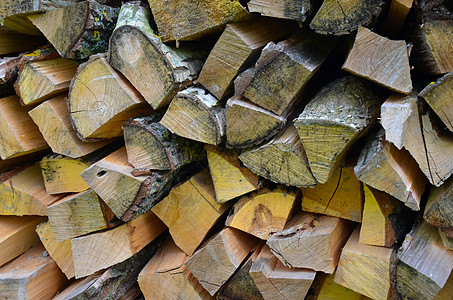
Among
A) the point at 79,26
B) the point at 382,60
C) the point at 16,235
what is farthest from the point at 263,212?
the point at 16,235

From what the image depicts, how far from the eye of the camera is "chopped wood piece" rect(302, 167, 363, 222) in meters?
1.46

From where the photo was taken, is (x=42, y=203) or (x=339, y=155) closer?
(x=339, y=155)

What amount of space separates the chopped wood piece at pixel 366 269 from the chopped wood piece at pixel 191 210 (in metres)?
0.54

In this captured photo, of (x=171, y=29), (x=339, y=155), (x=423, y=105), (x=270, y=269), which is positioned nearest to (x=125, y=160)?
(x=171, y=29)

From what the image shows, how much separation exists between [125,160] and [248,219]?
0.58 m

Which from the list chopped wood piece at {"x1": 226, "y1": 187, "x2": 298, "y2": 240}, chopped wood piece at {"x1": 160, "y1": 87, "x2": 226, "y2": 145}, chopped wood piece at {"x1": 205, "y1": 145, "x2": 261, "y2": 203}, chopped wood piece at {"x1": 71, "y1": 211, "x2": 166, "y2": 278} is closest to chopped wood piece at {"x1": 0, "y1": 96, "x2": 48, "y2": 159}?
chopped wood piece at {"x1": 71, "y1": 211, "x2": 166, "y2": 278}

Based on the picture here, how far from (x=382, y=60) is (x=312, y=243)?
709 millimetres

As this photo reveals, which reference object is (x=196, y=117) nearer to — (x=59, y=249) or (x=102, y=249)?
(x=102, y=249)

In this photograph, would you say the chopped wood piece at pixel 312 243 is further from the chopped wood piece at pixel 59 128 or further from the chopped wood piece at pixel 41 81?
the chopped wood piece at pixel 41 81

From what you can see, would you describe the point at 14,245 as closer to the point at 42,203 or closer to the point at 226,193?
the point at 42,203

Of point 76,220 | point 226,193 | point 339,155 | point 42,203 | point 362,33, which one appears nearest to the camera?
point 362,33

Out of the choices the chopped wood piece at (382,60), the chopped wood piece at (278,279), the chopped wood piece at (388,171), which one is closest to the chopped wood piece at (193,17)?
the chopped wood piece at (382,60)

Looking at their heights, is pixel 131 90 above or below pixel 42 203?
above

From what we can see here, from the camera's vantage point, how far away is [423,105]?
1.26 m
